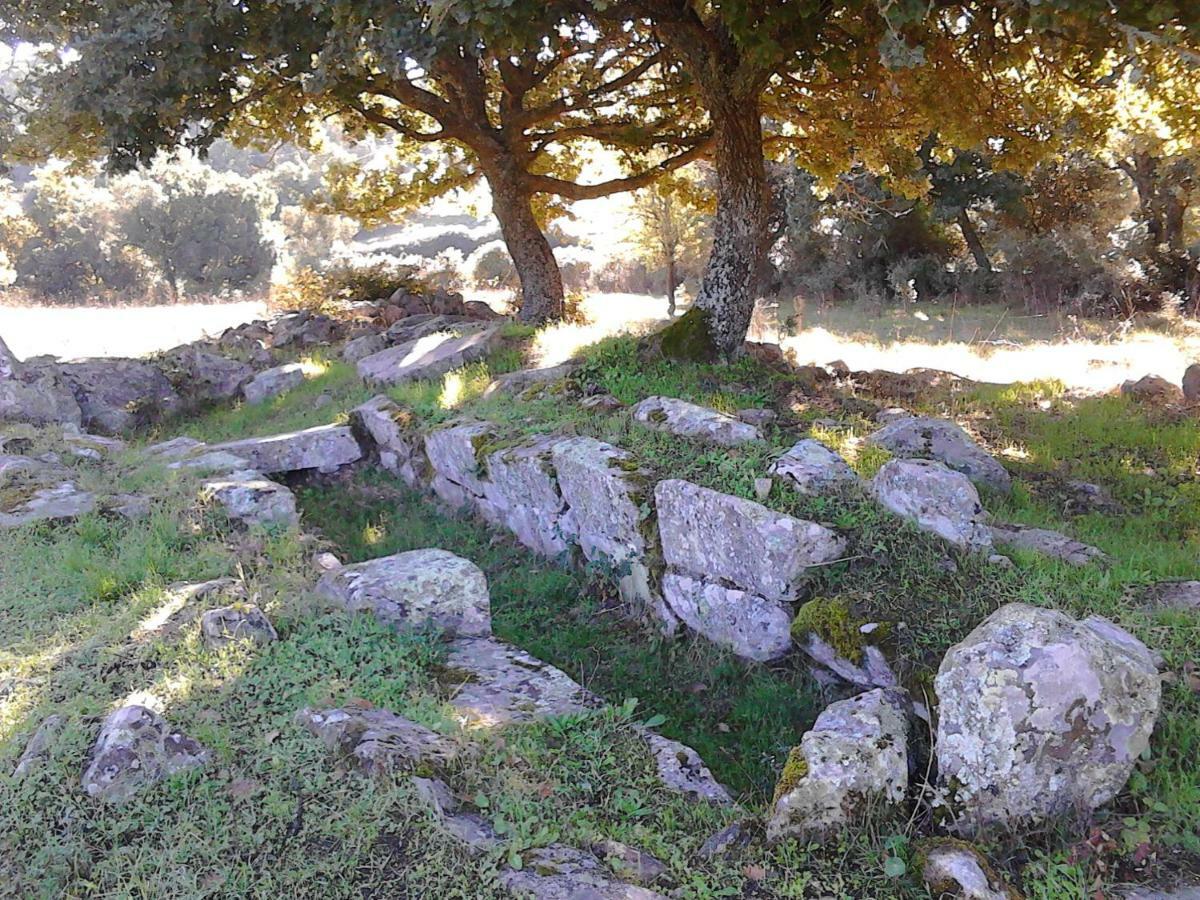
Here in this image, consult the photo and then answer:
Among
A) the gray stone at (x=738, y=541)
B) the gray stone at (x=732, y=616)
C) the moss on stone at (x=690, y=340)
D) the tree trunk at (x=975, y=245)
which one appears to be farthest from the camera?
the tree trunk at (x=975, y=245)

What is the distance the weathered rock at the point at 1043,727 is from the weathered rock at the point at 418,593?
9.86 ft

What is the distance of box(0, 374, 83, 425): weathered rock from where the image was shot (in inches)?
399

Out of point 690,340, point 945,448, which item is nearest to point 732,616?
point 945,448

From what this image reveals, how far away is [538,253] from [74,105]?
642cm

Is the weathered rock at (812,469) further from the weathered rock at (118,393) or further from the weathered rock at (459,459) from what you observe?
the weathered rock at (118,393)

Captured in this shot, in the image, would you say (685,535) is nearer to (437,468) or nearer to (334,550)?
(334,550)

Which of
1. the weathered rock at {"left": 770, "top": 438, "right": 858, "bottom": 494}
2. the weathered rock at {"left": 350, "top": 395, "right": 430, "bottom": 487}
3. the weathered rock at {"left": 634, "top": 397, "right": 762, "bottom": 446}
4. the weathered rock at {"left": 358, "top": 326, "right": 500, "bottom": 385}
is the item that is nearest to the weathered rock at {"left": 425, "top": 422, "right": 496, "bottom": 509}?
the weathered rock at {"left": 350, "top": 395, "right": 430, "bottom": 487}

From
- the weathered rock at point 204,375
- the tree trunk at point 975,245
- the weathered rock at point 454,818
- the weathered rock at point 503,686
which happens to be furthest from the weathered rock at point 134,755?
the tree trunk at point 975,245

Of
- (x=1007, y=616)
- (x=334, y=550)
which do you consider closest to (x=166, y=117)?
(x=334, y=550)

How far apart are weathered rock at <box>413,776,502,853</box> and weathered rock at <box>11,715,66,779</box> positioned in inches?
69.2

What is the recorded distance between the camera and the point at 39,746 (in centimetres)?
398

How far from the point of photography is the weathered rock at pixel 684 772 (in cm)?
401

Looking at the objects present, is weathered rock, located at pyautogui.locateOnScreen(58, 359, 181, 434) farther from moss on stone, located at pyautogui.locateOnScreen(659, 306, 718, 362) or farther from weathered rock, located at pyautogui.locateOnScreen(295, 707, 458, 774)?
weathered rock, located at pyautogui.locateOnScreen(295, 707, 458, 774)

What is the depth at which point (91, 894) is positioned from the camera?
329cm
